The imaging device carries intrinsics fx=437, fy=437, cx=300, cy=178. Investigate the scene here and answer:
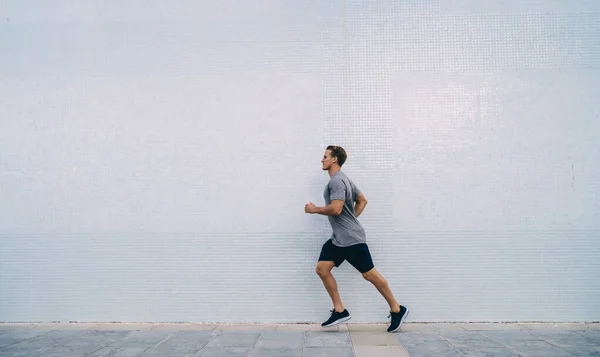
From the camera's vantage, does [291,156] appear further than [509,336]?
Yes

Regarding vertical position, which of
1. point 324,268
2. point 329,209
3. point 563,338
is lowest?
point 563,338

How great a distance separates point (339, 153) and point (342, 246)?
819 mm

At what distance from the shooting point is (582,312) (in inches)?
159

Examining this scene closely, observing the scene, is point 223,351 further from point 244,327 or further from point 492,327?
point 492,327

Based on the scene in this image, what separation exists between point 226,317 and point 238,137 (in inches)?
67.7

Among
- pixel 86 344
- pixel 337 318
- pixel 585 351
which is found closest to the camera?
pixel 585 351

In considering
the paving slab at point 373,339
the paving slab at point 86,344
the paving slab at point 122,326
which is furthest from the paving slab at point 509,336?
the paving slab at point 86,344

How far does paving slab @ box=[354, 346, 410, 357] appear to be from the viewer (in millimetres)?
3109

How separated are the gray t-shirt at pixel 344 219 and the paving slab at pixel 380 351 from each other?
0.85 metres

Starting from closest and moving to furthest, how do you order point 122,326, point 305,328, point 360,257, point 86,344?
point 86,344 → point 360,257 → point 305,328 → point 122,326

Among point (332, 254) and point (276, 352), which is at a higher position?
point (332, 254)

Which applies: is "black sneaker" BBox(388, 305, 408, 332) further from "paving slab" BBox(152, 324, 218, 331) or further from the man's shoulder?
"paving slab" BBox(152, 324, 218, 331)

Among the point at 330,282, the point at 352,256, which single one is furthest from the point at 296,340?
the point at 352,256

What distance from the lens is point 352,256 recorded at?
3742mm
